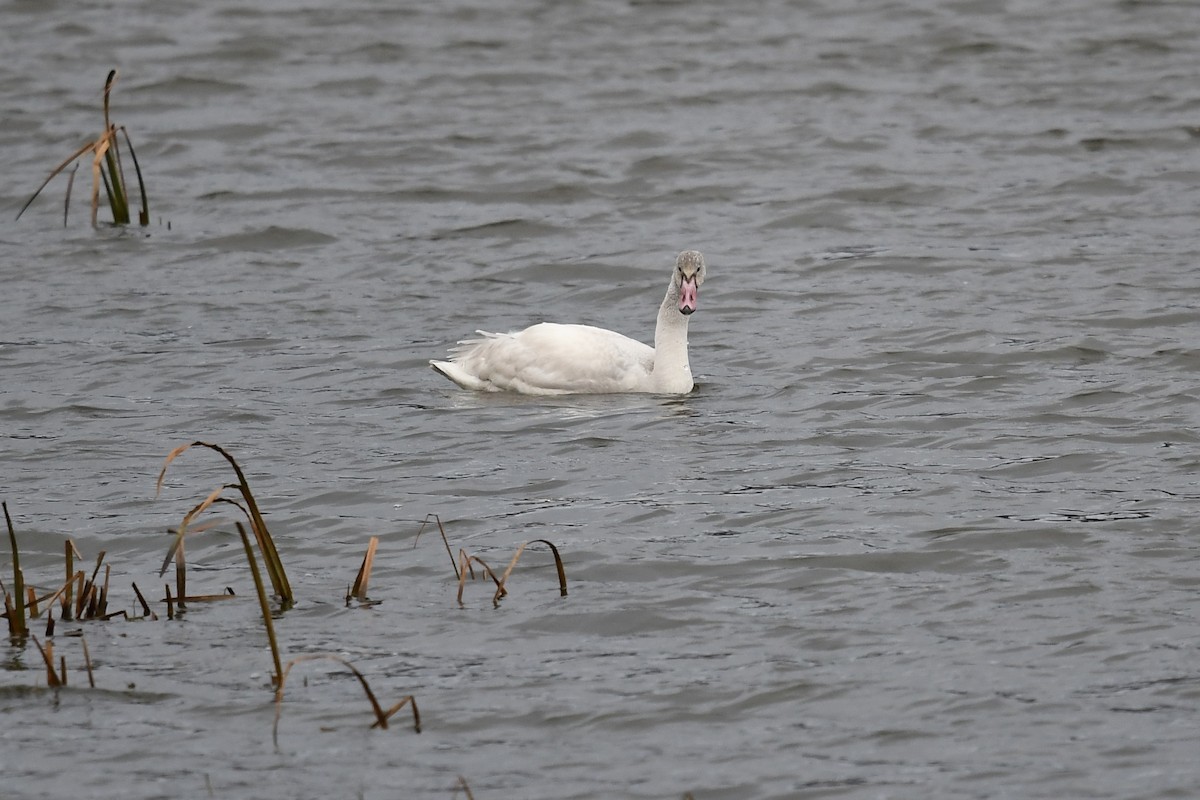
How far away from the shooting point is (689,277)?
10922 millimetres

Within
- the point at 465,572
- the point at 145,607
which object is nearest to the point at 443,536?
the point at 465,572

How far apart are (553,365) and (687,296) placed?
0.85 meters

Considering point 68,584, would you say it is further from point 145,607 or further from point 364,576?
point 364,576

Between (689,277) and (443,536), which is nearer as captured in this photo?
(443,536)

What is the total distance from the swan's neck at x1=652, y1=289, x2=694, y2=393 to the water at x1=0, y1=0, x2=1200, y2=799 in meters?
0.18

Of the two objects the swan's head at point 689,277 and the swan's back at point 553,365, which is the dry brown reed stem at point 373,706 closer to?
the swan's back at point 553,365

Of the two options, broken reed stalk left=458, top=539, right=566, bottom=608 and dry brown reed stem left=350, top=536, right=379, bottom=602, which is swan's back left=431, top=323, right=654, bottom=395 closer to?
broken reed stalk left=458, top=539, right=566, bottom=608

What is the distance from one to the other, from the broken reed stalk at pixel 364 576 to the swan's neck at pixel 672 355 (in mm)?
3787

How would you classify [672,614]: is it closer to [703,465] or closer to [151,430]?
[703,465]

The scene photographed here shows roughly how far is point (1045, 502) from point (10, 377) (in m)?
6.08

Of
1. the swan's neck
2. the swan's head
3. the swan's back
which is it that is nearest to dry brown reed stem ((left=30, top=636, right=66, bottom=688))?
the swan's back

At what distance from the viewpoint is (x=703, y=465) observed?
927cm

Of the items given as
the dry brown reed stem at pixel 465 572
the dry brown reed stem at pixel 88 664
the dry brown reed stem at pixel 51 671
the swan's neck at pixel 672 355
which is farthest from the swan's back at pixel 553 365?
the dry brown reed stem at pixel 51 671

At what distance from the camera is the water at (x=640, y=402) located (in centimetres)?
608
